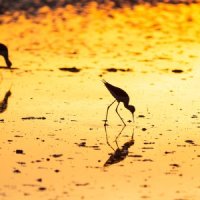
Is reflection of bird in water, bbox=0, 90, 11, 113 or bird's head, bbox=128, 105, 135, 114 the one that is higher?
bird's head, bbox=128, 105, 135, 114

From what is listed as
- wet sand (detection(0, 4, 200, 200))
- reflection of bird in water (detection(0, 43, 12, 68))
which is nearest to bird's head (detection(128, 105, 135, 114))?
wet sand (detection(0, 4, 200, 200))

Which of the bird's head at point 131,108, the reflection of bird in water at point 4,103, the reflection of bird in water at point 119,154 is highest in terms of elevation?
the reflection of bird in water at point 119,154

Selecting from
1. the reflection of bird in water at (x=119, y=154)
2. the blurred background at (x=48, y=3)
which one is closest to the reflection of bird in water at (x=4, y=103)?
the reflection of bird in water at (x=119, y=154)

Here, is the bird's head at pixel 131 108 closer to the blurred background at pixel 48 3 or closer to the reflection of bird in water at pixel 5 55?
the reflection of bird in water at pixel 5 55

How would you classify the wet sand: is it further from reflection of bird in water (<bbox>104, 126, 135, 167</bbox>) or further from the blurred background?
the blurred background

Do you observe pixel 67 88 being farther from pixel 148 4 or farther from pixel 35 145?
pixel 148 4

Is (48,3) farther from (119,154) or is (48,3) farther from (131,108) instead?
(119,154)

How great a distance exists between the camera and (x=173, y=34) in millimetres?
28922

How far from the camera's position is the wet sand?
11.5 meters

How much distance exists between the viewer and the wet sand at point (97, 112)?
451 inches

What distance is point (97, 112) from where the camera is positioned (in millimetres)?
16438

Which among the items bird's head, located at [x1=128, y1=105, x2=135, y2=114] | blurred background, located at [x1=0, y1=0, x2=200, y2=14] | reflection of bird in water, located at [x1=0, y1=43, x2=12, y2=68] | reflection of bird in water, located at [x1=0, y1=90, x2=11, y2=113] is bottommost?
blurred background, located at [x1=0, y1=0, x2=200, y2=14]

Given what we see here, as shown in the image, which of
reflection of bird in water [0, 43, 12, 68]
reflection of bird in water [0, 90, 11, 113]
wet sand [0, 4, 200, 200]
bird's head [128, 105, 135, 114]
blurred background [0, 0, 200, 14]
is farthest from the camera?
blurred background [0, 0, 200, 14]

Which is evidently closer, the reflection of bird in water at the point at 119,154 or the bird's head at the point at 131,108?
the reflection of bird in water at the point at 119,154
